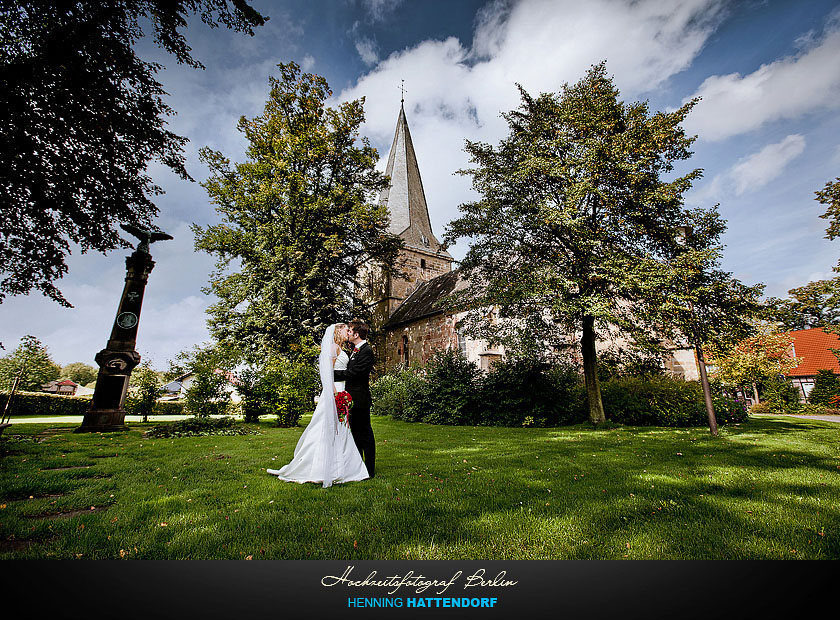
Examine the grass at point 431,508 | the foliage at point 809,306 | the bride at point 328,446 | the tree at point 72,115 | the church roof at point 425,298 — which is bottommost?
the grass at point 431,508

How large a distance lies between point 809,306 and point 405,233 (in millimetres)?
25262

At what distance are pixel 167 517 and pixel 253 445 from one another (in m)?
5.07

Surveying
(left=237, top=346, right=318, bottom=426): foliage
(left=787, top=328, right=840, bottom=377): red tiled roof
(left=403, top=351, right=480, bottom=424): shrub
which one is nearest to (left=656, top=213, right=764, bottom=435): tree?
(left=403, top=351, right=480, bottom=424): shrub

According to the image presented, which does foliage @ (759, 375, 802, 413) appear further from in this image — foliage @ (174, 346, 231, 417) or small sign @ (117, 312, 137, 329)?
small sign @ (117, 312, 137, 329)

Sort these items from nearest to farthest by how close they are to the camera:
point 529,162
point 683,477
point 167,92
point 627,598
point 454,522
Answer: point 627,598 → point 454,522 → point 683,477 → point 167,92 → point 529,162

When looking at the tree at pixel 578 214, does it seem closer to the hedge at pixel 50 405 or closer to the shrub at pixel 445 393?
the shrub at pixel 445 393

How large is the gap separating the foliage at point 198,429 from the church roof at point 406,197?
2141 cm

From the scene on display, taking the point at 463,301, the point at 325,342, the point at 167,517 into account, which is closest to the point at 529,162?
the point at 463,301

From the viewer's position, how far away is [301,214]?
18.2 metres

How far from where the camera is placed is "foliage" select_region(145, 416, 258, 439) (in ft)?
31.2

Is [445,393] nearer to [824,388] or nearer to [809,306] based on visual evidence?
[809,306]

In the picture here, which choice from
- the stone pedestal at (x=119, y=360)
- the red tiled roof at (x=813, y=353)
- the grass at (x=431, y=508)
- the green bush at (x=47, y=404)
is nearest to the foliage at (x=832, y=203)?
the grass at (x=431, y=508)

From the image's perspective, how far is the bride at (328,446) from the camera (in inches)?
178

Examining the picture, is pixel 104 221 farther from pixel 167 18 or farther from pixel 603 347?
pixel 603 347
